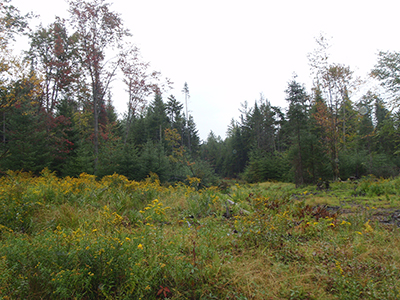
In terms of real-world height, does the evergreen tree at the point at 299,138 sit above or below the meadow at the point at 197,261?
above

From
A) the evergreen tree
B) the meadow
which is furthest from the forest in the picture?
the meadow

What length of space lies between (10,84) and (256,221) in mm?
11357

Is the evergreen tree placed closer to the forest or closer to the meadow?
the forest

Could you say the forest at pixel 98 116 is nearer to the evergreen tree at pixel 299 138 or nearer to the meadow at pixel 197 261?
the evergreen tree at pixel 299 138

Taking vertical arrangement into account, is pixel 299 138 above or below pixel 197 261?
above

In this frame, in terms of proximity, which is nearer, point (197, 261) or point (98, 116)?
point (197, 261)

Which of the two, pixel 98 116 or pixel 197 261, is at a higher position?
pixel 98 116

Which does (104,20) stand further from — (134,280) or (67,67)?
(134,280)

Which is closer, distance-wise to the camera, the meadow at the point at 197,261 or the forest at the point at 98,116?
the meadow at the point at 197,261

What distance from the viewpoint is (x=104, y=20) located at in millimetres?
13039

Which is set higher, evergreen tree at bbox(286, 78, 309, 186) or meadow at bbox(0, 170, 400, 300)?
evergreen tree at bbox(286, 78, 309, 186)

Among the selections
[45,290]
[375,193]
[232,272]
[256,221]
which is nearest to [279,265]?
[232,272]

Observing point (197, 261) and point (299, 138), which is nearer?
point (197, 261)

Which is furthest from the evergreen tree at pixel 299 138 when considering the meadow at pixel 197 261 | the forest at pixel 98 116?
the meadow at pixel 197 261
